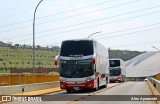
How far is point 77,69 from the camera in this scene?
31.1 metres

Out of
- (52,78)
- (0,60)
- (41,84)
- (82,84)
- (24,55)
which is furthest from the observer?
(24,55)

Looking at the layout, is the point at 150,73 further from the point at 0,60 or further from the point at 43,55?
the point at 0,60

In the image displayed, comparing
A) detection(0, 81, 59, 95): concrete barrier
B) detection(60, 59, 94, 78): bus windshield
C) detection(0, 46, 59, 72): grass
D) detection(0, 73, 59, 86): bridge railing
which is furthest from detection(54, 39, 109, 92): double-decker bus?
detection(0, 46, 59, 72): grass

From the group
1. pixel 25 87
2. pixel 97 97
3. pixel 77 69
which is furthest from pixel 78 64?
pixel 97 97

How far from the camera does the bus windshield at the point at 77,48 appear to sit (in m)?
31.1

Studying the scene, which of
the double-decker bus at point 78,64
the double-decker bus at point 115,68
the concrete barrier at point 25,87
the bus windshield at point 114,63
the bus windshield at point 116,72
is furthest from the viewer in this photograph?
the bus windshield at point 116,72

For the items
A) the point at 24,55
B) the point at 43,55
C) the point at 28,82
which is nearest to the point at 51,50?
the point at 43,55

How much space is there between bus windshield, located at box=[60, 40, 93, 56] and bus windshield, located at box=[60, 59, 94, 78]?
0.65 meters

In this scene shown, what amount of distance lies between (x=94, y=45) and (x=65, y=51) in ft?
7.42

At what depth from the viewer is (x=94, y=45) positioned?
103 ft

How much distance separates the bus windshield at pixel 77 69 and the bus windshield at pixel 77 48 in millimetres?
649

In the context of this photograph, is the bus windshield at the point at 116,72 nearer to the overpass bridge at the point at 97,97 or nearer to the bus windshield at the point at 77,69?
the overpass bridge at the point at 97,97

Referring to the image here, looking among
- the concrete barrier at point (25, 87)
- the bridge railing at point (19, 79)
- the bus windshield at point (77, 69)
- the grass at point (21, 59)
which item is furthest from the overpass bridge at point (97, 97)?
the grass at point (21, 59)

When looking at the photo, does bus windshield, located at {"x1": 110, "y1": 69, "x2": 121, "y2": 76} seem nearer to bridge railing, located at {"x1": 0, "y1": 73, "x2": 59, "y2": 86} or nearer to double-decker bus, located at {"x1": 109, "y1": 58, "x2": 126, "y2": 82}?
double-decker bus, located at {"x1": 109, "y1": 58, "x2": 126, "y2": 82}
